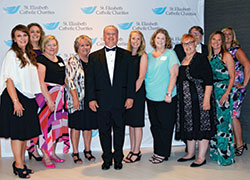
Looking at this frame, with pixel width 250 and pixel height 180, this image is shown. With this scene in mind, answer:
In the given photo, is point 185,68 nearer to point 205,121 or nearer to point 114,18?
point 205,121

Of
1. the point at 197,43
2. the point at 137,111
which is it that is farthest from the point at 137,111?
the point at 197,43

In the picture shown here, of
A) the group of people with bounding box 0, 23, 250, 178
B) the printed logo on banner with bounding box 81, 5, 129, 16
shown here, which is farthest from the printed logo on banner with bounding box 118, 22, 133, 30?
the group of people with bounding box 0, 23, 250, 178

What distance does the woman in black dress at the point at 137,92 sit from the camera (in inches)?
148

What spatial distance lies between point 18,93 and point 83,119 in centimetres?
93

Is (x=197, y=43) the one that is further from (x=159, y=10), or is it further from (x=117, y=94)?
(x=117, y=94)

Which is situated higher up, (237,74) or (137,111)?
(237,74)

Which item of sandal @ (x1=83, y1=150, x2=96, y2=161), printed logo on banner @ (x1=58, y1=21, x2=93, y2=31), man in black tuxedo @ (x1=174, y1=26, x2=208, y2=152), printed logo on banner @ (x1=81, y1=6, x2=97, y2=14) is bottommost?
sandal @ (x1=83, y1=150, x2=96, y2=161)

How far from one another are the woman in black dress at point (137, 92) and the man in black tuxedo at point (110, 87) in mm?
210

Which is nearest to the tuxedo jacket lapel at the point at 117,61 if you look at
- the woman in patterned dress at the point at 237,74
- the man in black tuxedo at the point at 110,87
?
the man in black tuxedo at the point at 110,87

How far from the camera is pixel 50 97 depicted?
3.67 m

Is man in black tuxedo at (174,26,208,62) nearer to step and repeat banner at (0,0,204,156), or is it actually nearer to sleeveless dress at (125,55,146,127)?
step and repeat banner at (0,0,204,156)

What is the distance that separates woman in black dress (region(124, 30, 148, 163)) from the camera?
3752 millimetres

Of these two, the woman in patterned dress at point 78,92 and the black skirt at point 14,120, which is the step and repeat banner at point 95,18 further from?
the black skirt at point 14,120

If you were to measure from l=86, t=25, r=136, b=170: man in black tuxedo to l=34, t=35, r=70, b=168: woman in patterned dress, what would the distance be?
461 mm
